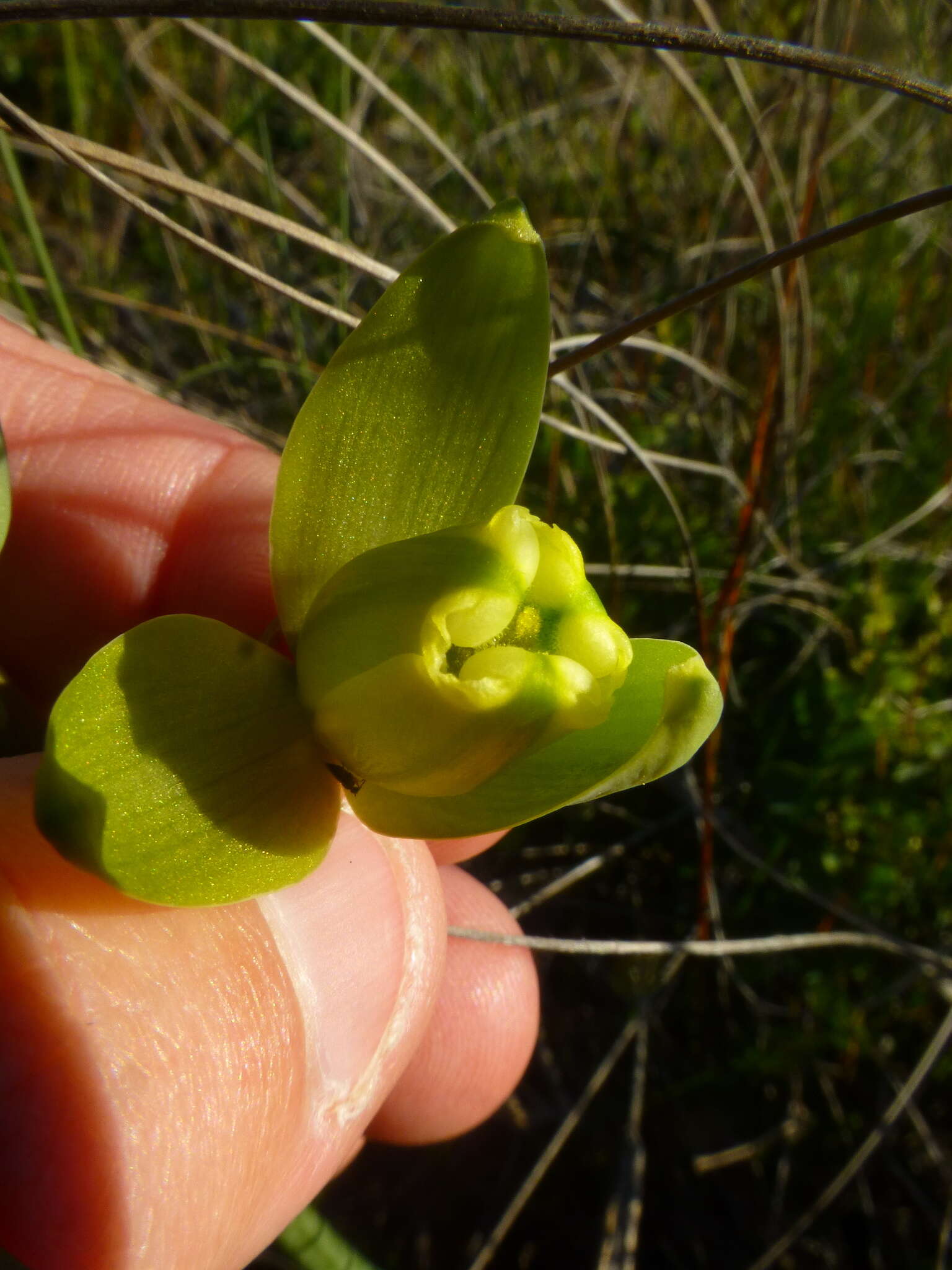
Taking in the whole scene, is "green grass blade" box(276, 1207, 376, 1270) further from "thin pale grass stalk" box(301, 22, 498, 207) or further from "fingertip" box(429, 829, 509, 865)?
"thin pale grass stalk" box(301, 22, 498, 207)

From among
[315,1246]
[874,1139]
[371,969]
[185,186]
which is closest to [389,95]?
[185,186]

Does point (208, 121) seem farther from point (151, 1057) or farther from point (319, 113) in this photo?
point (151, 1057)

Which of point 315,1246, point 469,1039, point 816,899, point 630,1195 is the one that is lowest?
point 630,1195

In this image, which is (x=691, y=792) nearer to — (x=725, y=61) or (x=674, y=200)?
(x=725, y=61)

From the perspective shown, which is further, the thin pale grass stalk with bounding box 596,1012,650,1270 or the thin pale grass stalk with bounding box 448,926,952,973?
the thin pale grass stalk with bounding box 596,1012,650,1270

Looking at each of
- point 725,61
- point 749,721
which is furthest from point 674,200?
point 749,721

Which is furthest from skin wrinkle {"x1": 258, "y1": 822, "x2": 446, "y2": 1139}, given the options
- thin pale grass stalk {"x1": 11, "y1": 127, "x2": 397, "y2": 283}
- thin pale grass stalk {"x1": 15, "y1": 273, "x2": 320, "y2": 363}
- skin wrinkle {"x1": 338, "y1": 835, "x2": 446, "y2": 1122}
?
thin pale grass stalk {"x1": 15, "y1": 273, "x2": 320, "y2": 363}
